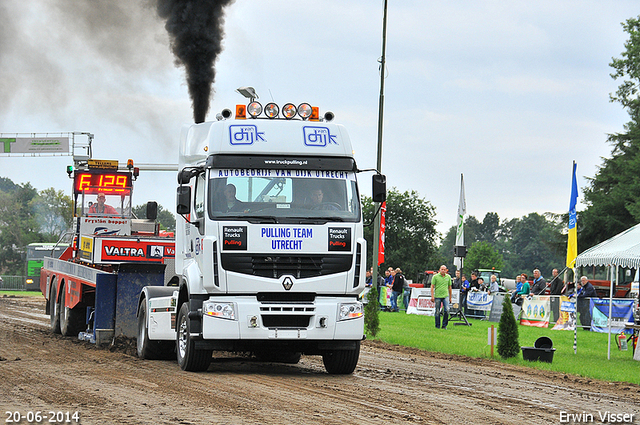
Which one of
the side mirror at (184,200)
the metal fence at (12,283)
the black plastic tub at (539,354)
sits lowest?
the metal fence at (12,283)

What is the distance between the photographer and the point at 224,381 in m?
10.7

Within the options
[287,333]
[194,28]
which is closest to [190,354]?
[287,333]

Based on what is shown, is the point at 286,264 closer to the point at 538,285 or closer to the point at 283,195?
the point at 283,195

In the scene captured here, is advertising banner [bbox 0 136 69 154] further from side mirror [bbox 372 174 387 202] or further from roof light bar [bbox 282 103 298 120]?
side mirror [bbox 372 174 387 202]

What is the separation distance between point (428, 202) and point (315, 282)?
2495 inches

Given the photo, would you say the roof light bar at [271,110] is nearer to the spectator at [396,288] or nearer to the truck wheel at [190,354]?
the truck wheel at [190,354]

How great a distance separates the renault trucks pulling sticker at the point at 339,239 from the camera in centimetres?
1115

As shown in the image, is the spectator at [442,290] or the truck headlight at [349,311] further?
the spectator at [442,290]

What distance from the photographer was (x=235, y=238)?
35.9 feet

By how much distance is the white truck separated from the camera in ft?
36.1

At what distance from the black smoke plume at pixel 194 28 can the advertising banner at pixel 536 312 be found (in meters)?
A: 12.9

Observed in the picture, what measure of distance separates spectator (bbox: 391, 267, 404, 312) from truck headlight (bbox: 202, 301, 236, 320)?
74.5 feet

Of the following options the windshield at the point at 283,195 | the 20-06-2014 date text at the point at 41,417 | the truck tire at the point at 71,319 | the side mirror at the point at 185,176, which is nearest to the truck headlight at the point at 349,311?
the windshield at the point at 283,195

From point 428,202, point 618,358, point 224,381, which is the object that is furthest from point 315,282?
point 428,202
